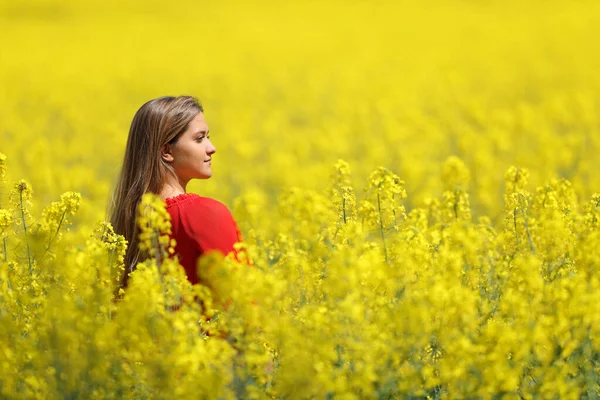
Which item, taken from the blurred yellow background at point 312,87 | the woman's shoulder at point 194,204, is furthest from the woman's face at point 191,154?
the blurred yellow background at point 312,87

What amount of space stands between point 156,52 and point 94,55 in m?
1.49

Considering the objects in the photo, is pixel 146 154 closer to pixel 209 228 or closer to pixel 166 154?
pixel 166 154

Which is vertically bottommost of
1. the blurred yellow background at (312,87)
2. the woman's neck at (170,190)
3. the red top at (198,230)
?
the red top at (198,230)

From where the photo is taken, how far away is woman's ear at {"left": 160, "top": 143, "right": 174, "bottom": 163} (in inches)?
144

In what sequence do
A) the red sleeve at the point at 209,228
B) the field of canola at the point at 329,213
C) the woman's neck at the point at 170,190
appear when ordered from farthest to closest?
the woman's neck at the point at 170,190
the red sleeve at the point at 209,228
the field of canola at the point at 329,213

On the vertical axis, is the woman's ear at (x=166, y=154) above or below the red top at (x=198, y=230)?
above

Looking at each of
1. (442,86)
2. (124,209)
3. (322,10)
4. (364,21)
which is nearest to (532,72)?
(442,86)

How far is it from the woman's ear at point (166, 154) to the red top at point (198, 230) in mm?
338

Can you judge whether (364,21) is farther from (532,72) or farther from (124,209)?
(124,209)

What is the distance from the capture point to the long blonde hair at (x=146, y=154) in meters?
3.61

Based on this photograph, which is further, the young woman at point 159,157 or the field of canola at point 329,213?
the young woman at point 159,157

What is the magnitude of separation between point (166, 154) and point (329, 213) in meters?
0.69

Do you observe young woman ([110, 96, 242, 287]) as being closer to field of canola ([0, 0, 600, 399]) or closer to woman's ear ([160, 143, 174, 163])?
woman's ear ([160, 143, 174, 163])

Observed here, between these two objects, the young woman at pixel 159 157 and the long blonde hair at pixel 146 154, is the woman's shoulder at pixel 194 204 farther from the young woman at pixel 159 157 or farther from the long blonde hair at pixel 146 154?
the long blonde hair at pixel 146 154
